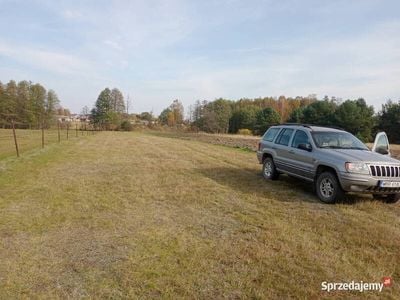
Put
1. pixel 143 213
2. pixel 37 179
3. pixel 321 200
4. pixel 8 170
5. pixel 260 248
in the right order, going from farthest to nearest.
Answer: pixel 8 170, pixel 37 179, pixel 321 200, pixel 143 213, pixel 260 248

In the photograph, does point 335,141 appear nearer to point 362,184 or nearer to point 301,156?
point 301,156

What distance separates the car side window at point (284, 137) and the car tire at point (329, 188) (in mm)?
2147

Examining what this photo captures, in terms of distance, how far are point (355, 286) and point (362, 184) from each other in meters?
3.95

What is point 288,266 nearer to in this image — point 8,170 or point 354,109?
point 8,170

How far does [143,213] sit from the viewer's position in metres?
6.78

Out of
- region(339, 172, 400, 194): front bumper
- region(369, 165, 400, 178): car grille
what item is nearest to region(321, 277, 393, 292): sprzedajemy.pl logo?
region(339, 172, 400, 194): front bumper

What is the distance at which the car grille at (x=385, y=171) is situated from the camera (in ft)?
24.4

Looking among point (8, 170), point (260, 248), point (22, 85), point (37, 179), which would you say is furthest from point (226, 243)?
point (22, 85)

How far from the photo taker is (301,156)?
9133mm

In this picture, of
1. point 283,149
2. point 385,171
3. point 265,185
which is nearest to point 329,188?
point 385,171

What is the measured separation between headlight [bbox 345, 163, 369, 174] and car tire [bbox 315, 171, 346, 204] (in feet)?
1.39

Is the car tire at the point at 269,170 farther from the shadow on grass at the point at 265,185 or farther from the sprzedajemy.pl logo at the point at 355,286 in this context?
the sprzedajemy.pl logo at the point at 355,286

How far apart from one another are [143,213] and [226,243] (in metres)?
2.25

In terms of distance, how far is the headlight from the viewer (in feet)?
24.3
